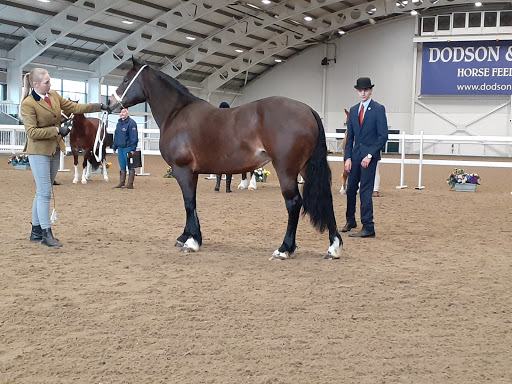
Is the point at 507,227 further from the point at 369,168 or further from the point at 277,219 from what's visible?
the point at 277,219

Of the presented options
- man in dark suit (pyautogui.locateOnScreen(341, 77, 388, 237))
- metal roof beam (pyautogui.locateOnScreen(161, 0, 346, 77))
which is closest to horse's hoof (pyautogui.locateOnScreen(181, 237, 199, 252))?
man in dark suit (pyautogui.locateOnScreen(341, 77, 388, 237))

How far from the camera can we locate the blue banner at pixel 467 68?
116 ft

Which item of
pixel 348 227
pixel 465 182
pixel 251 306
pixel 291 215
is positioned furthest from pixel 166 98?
pixel 465 182

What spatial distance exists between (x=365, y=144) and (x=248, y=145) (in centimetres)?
203

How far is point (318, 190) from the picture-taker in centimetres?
584

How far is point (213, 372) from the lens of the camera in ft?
9.84

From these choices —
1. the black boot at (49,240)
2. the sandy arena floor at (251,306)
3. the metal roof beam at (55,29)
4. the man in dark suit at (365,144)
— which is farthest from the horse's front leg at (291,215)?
the metal roof beam at (55,29)

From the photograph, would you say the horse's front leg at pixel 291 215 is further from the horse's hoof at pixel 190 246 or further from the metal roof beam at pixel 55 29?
the metal roof beam at pixel 55 29

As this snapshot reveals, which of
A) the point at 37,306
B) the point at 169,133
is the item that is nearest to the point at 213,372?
the point at 37,306

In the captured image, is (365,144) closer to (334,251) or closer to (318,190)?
(318,190)

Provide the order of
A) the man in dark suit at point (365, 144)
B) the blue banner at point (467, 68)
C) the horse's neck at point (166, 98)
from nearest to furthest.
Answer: the horse's neck at point (166, 98), the man in dark suit at point (365, 144), the blue banner at point (467, 68)

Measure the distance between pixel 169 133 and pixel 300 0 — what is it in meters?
27.7

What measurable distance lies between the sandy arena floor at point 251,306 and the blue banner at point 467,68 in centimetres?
3083

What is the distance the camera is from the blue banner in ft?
116
